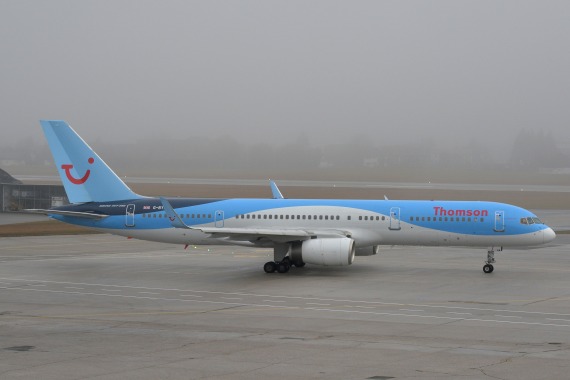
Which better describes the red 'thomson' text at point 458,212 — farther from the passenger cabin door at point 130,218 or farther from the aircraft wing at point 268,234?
the passenger cabin door at point 130,218

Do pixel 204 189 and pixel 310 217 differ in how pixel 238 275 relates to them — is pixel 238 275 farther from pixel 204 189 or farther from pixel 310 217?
pixel 204 189

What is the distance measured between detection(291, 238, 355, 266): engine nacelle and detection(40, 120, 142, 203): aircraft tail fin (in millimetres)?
10234

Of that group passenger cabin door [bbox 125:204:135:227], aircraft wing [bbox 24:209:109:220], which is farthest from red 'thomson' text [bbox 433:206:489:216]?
aircraft wing [bbox 24:209:109:220]

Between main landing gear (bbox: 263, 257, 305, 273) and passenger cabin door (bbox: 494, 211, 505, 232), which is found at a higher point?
passenger cabin door (bbox: 494, 211, 505, 232)

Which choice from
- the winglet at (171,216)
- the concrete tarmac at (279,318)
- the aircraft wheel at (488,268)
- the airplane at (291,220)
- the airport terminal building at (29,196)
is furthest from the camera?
the airport terminal building at (29,196)

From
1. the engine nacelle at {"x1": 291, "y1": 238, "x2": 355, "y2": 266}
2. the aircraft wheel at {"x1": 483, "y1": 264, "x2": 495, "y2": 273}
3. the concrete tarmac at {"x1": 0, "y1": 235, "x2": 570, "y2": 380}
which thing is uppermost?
the engine nacelle at {"x1": 291, "y1": 238, "x2": 355, "y2": 266}

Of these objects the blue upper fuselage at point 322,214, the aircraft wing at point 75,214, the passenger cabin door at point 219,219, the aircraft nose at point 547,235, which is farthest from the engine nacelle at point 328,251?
the aircraft wing at point 75,214

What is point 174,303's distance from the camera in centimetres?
3039

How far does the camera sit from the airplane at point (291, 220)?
129 ft

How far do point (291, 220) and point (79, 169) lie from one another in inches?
450

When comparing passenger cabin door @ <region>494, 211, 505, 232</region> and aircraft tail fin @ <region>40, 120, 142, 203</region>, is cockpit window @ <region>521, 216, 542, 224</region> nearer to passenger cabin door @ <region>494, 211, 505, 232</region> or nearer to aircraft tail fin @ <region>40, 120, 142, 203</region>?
passenger cabin door @ <region>494, 211, 505, 232</region>

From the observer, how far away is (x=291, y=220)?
135 feet

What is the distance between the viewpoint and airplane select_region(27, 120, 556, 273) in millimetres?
39250

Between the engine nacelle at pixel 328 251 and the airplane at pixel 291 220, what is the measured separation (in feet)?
0.15
